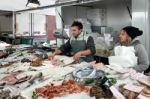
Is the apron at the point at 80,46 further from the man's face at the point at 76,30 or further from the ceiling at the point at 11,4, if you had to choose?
the ceiling at the point at 11,4

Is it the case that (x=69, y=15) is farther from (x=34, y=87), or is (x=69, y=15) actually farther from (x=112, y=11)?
(x=34, y=87)

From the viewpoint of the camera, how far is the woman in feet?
8.34

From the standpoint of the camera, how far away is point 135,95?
5.21 ft

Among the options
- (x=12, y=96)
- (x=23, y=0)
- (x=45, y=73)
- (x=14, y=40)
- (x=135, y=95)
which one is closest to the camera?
(x=135, y=95)

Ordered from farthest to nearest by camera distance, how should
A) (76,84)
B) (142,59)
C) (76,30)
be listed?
1. (76,30)
2. (142,59)
3. (76,84)

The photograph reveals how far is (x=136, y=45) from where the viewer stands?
2.61 metres

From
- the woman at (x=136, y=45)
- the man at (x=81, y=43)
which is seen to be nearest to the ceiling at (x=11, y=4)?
the man at (x=81, y=43)

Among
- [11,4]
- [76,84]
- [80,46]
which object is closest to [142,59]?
[76,84]

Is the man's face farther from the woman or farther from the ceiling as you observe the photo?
the ceiling

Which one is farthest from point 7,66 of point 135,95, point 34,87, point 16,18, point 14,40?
point 16,18

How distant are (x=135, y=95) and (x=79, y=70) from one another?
0.68m

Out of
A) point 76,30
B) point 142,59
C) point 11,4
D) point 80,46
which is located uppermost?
point 11,4

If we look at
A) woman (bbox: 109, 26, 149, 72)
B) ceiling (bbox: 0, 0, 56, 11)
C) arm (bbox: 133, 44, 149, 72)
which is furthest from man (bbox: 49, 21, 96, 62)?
ceiling (bbox: 0, 0, 56, 11)

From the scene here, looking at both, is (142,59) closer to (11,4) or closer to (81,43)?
(81,43)
